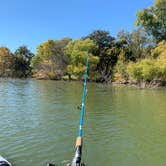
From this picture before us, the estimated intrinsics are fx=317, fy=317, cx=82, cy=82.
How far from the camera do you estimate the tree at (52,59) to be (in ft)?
250

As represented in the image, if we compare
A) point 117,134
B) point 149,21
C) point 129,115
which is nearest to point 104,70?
point 149,21

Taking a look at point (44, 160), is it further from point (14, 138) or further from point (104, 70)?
point (104, 70)

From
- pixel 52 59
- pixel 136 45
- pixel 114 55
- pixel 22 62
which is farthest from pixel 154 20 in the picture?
pixel 22 62

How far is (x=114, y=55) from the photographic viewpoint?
69250mm

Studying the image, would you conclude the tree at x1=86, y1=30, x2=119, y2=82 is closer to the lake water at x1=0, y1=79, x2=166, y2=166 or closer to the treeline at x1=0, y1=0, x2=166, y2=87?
the treeline at x1=0, y1=0, x2=166, y2=87

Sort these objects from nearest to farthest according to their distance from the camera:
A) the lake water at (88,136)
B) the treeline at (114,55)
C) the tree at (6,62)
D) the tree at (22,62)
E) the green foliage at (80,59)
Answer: the lake water at (88,136) < the treeline at (114,55) < the green foliage at (80,59) < the tree at (6,62) < the tree at (22,62)

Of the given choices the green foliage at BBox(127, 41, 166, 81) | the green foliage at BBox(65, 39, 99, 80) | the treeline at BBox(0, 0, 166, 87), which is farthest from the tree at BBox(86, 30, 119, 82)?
the green foliage at BBox(127, 41, 166, 81)

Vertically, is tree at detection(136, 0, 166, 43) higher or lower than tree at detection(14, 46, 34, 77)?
higher

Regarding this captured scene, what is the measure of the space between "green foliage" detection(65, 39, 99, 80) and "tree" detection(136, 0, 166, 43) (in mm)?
12017

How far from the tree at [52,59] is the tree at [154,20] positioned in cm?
2129

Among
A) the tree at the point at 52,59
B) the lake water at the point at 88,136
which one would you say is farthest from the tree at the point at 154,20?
the lake water at the point at 88,136

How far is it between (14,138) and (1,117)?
498cm

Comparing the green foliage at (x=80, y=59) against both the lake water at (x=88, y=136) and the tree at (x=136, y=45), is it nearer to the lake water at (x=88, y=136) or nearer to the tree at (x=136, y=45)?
the tree at (x=136, y=45)

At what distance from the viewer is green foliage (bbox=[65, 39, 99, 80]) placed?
67000 mm
